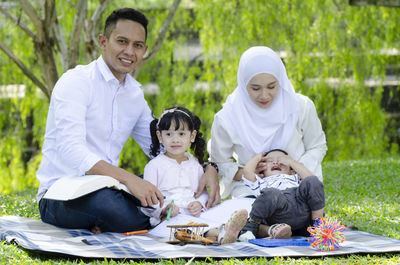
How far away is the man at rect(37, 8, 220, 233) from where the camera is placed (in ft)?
12.1

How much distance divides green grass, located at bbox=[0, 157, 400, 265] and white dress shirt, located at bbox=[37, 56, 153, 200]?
687mm

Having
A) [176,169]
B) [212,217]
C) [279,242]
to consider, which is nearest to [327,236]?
[279,242]

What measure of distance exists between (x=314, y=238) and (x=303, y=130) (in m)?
1.31

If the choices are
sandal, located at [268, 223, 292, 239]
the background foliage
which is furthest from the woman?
the background foliage

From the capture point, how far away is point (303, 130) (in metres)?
4.40

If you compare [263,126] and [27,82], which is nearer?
[263,126]

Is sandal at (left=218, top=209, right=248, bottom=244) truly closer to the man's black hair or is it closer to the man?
the man

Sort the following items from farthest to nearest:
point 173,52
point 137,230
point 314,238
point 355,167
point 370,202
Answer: point 173,52, point 355,167, point 370,202, point 137,230, point 314,238

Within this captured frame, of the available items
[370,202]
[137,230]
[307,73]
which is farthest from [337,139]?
[137,230]

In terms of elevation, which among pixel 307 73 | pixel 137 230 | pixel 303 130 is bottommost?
pixel 137 230

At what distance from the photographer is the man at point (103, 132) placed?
12.1 feet

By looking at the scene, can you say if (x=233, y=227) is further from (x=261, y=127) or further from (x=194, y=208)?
(x=261, y=127)

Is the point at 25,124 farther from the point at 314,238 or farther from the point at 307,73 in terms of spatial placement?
the point at 314,238

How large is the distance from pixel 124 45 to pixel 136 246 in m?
1.43
